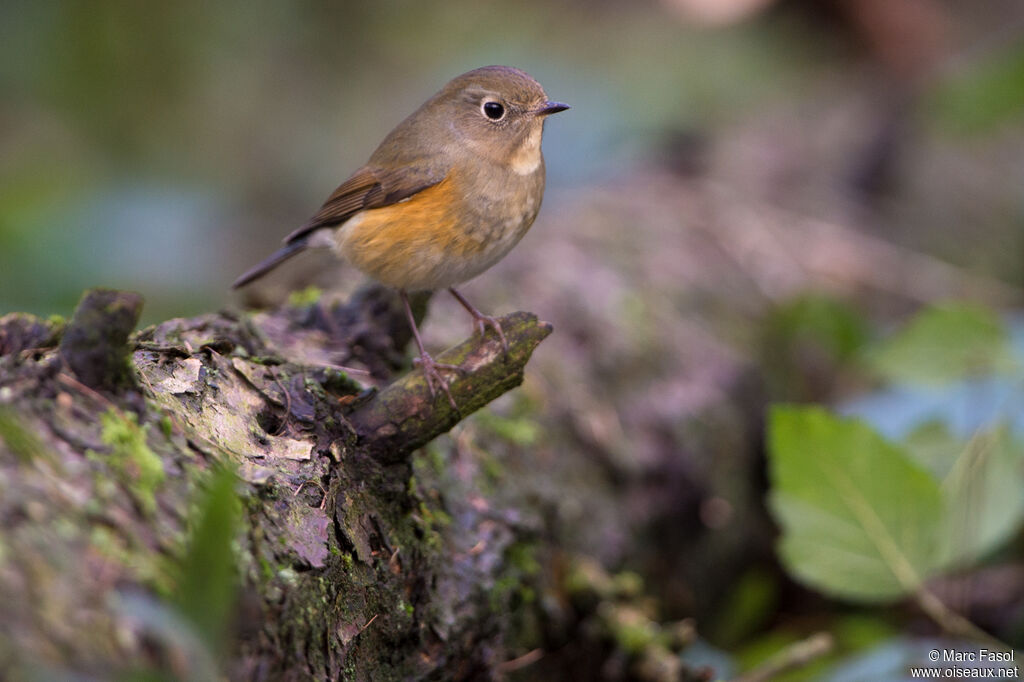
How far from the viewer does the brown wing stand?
2.97 m

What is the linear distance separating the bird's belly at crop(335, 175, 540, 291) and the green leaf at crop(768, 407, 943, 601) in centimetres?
95

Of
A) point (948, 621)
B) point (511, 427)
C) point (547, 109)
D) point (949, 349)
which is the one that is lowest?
point (948, 621)

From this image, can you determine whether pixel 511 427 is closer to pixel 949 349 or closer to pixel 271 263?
pixel 271 263

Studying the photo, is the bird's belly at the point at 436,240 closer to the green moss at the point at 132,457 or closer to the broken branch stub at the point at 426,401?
the broken branch stub at the point at 426,401

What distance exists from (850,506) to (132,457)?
1937 millimetres

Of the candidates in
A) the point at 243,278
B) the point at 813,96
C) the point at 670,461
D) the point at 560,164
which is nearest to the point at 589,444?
the point at 670,461

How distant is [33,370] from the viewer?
1514 mm

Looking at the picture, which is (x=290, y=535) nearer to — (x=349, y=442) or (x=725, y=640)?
(x=349, y=442)

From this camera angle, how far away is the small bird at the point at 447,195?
279cm

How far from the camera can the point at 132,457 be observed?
1.49m

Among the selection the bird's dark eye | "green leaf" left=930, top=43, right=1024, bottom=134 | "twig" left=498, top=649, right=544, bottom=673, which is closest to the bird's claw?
"twig" left=498, top=649, right=544, bottom=673

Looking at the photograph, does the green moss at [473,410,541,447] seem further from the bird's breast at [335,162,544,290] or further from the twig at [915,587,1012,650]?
the twig at [915,587,1012,650]

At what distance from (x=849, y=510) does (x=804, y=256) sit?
2540 mm

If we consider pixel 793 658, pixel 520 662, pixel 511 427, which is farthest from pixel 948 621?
pixel 511 427
